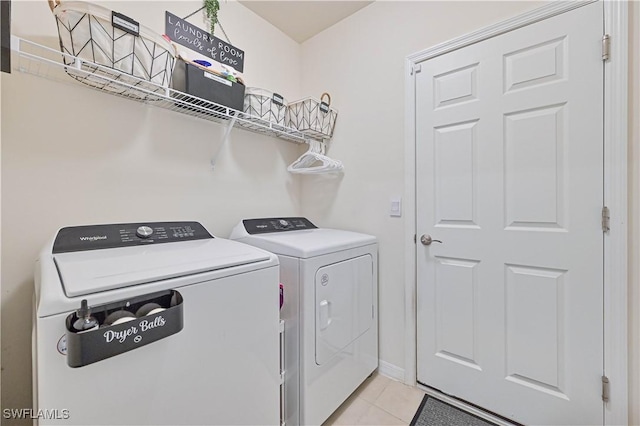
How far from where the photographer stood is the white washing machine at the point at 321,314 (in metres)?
1.31

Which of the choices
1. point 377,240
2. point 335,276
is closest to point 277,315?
point 335,276

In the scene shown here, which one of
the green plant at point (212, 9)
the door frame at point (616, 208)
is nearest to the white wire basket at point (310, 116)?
the green plant at point (212, 9)

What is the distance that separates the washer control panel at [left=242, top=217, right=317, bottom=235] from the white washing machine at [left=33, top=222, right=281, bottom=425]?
41cm

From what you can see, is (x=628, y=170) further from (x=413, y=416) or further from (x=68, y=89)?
(x=68, y=89)

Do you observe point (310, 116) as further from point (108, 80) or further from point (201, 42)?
point (108, 80)

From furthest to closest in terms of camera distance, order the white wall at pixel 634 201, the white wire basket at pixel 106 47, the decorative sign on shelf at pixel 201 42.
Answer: the decorative sign on shelf at pixel 201 42, the white wall at pixel 634 201, the white wire basket at pixel 106 47

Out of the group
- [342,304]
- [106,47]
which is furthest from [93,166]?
[342,304]

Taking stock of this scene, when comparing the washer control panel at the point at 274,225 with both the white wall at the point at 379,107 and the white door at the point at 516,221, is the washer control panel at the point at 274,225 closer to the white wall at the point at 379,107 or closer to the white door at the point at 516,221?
the white wall at the point at 379,107

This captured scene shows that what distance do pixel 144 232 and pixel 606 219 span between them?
6.83 ft

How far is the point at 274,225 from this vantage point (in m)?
1.79

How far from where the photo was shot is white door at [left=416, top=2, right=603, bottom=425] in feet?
4.09

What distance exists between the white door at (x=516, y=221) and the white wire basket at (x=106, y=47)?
1461 millimetres

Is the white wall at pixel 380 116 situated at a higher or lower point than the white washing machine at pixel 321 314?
higher

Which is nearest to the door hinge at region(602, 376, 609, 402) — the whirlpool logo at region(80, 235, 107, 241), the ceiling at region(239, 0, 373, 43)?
the whirlpool logo at region(80, 235, 107, 241)
